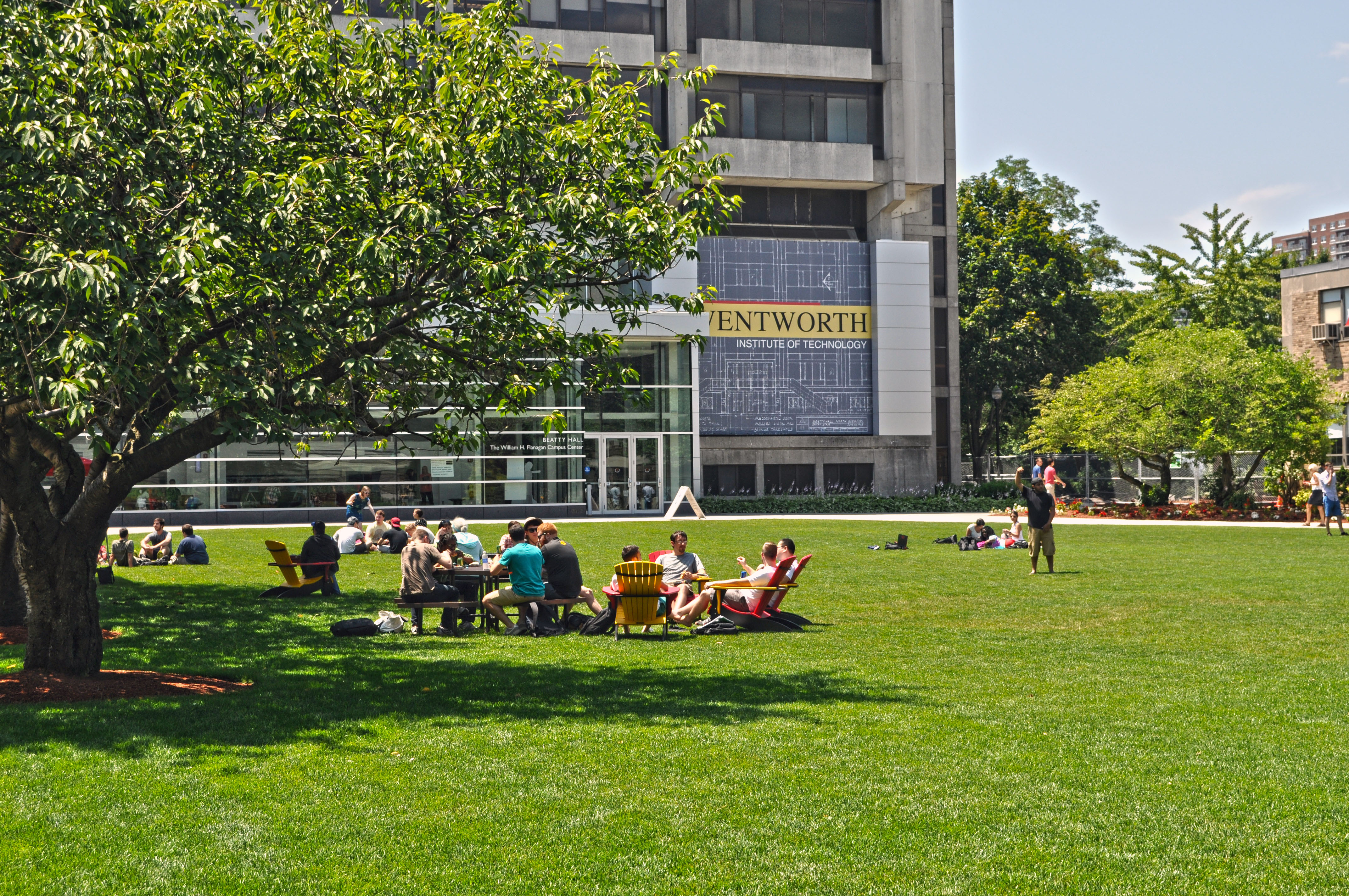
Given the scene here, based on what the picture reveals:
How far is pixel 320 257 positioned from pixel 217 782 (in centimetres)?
449

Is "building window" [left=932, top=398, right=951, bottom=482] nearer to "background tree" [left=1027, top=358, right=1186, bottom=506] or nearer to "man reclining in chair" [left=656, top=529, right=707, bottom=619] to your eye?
"background tree" [left=1027, top=358, right=1186, bottom=506]

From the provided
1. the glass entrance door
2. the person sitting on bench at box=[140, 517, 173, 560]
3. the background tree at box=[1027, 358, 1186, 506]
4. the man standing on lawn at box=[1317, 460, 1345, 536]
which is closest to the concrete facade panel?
the glass entrance door

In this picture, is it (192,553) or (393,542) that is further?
(393,542)

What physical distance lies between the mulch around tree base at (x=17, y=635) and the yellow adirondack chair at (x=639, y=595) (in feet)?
18.2

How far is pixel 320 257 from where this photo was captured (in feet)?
32.4

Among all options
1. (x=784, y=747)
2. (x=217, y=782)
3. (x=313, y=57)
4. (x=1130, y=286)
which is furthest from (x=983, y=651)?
(x=1130, y=286)

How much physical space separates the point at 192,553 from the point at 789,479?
3237cm

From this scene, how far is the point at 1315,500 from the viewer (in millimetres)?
35844

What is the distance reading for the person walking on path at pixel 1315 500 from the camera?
106 ft

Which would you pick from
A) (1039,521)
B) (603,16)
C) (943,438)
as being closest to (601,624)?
(1039,521)

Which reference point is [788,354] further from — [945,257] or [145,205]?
[145,205]

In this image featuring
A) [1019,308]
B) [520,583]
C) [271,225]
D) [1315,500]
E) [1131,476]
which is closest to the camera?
[271,225]

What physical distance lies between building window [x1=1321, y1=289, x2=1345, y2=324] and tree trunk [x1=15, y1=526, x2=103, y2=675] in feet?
182

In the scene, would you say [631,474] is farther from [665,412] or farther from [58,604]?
[58,604]
